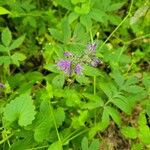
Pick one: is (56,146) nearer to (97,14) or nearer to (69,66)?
(69,66)

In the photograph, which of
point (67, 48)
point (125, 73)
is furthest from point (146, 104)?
point (67, 48)

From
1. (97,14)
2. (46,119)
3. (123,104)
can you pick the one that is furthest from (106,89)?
(97,14)

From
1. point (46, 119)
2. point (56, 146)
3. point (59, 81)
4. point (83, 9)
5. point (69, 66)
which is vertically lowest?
point (56, 146)

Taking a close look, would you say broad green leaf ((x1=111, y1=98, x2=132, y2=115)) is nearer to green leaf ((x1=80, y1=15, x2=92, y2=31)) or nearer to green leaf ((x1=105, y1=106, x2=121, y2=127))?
green leaf ((x1=105, y1=106, x2=121, y2=127))

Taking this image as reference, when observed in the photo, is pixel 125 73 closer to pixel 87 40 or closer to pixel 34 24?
pixel 87 40

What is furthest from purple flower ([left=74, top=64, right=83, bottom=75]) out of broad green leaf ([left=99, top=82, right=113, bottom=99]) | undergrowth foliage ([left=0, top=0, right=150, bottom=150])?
broad green leaf ([left=99, top=82, right=113, bottom=99])

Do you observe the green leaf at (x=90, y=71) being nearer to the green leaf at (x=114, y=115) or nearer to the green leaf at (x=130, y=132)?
the green leaf at (x=114, y=115)
